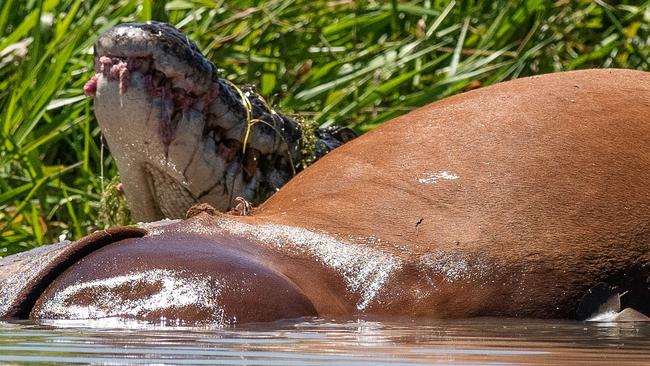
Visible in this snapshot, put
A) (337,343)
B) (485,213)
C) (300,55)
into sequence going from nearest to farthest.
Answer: (337,343), (485,213), (300,55)

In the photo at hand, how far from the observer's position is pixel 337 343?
2.43 m

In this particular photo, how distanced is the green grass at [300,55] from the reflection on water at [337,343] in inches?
122

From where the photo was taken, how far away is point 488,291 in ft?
10.8

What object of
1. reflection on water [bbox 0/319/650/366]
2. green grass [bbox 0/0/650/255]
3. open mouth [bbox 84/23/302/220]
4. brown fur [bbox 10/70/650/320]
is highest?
green grass [bbox 0/0/650/255]

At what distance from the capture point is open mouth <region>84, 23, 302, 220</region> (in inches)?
173

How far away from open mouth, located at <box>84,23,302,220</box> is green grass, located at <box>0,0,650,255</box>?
958 mm

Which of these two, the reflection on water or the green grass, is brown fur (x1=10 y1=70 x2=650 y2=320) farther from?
the green grass

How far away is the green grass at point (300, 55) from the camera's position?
5965 millimetres

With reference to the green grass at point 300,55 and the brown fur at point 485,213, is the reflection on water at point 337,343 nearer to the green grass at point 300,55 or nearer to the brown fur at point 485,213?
the brown fur at point 485,213

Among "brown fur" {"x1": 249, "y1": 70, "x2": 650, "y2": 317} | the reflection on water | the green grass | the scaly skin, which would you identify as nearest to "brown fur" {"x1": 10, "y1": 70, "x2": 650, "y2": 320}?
"brown fur" {"x1": 249, "y1": 70, "x2": 650, "y2": 317}

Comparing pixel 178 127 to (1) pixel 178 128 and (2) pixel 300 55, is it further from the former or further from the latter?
(2) pixel 300 55

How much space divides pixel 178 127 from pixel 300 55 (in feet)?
7.01

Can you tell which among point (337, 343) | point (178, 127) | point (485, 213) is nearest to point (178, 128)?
point (178, 127)

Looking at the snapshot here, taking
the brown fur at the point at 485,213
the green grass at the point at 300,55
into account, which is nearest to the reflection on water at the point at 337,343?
the brown fur at the point at 485,213
